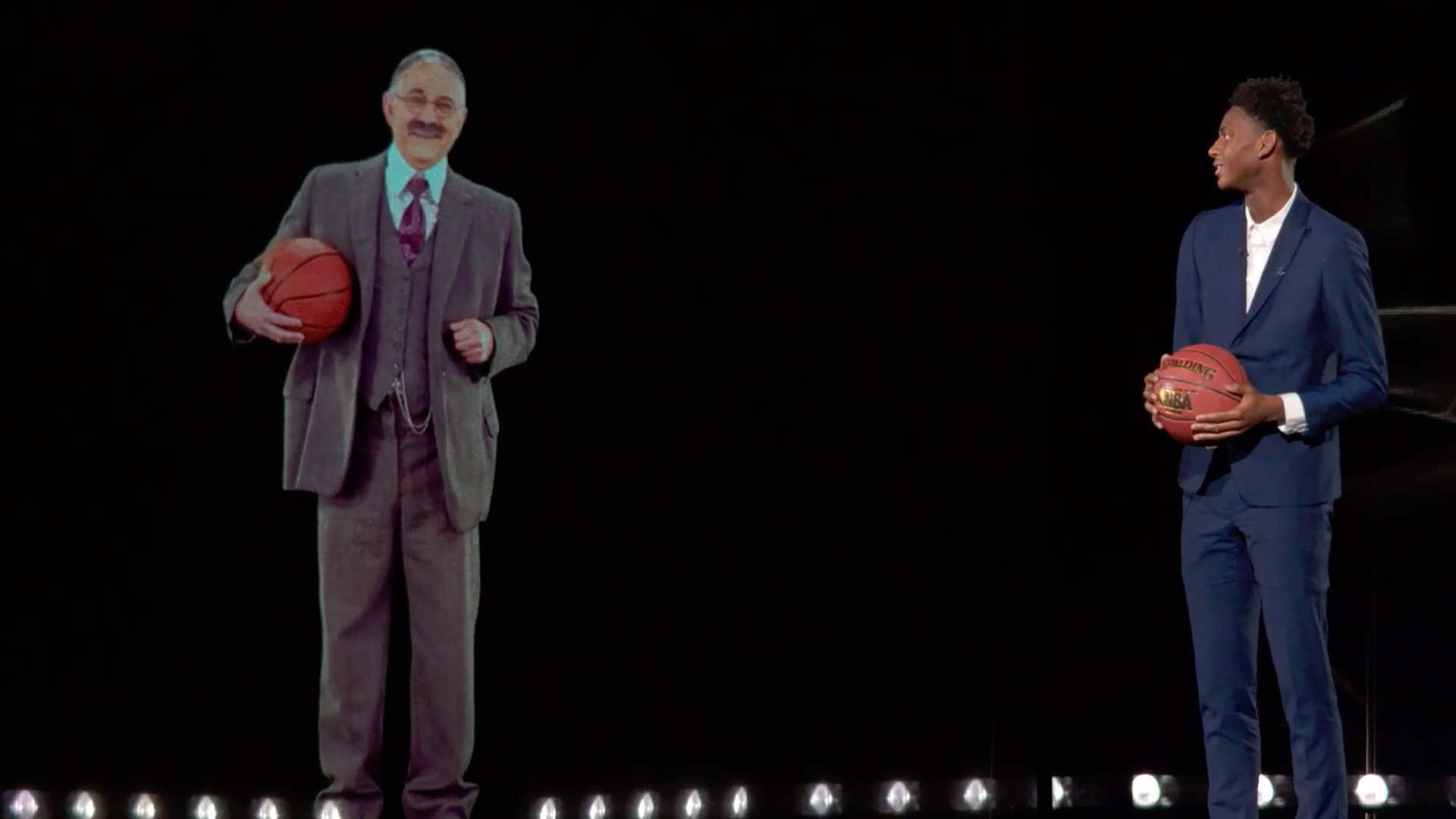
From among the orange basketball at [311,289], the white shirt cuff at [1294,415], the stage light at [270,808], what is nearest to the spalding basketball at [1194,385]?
the white shirt cuff at [1294,415]

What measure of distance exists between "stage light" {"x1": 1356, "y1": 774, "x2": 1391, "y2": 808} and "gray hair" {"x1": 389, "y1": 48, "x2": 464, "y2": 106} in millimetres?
3485

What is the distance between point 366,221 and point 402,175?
168mm

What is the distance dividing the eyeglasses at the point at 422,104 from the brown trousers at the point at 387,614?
0.81 m

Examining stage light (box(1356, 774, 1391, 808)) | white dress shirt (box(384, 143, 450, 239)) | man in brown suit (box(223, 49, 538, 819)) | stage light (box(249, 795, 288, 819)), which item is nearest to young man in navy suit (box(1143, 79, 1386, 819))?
stage light (box(1356, 774, 1391, 808))

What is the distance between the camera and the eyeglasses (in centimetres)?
554

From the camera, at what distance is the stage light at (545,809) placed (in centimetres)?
581

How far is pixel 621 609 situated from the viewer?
602 centimetres

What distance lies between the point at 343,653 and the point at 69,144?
63.0 inches

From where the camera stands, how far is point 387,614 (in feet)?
17.8

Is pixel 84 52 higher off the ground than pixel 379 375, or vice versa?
pixel 84 52

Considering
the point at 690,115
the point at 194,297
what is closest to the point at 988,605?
the point at 690,115

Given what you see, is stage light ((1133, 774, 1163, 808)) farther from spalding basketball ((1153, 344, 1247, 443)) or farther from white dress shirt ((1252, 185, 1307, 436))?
white dress shirt ((1252, 185, 1307, 436))

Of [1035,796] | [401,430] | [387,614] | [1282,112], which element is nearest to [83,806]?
[387,614]

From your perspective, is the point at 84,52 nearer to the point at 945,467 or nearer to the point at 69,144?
the point at 69,144
